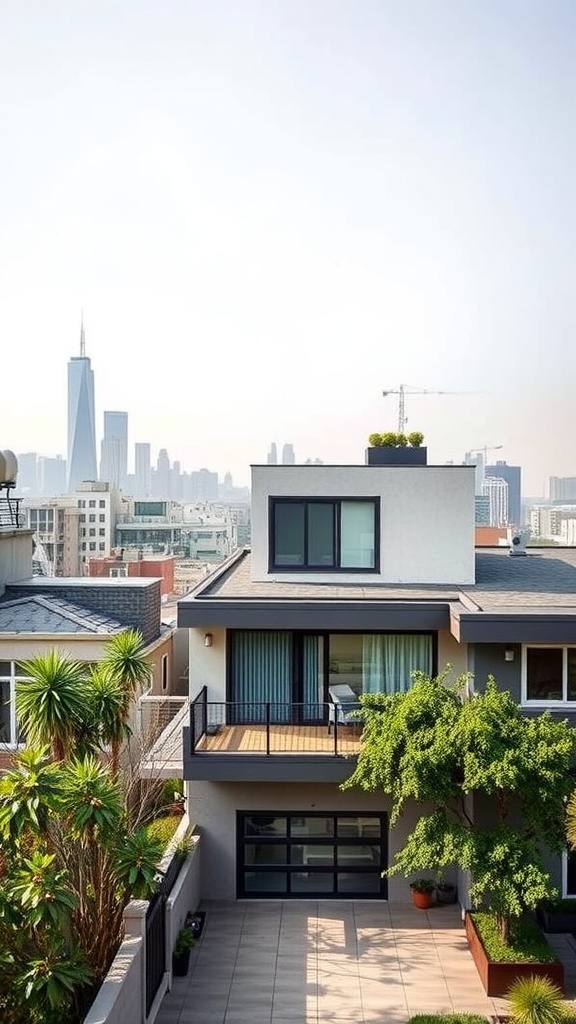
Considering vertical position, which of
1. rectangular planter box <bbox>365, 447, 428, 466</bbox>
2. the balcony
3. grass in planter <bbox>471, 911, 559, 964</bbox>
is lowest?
grass in planter <bbox>471, 911, 559, 964</bbox>

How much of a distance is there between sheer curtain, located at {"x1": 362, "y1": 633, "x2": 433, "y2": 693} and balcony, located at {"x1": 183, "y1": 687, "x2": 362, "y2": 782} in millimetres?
956

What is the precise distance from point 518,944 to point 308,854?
162 inches

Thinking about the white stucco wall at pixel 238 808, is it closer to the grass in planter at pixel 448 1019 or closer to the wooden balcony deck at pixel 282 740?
the wooden balcony deck at pixel 282 740

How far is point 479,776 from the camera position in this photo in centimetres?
1087

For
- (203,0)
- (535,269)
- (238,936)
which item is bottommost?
(238,936)

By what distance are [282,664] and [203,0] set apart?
46.4 feet

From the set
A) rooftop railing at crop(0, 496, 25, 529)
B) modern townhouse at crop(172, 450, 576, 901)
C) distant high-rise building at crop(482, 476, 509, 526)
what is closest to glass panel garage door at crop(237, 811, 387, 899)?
modern townhouse at crop(172, 450, 576, 901)

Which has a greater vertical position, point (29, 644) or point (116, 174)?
point (116, 174)

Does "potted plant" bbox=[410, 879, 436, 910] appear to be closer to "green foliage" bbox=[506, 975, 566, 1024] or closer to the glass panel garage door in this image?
the glass panel garage door

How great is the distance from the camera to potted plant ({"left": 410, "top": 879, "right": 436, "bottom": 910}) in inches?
548

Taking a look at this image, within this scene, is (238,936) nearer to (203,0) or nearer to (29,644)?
(29,644)

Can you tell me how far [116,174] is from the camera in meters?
23.5

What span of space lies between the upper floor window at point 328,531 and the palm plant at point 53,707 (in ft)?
18.7

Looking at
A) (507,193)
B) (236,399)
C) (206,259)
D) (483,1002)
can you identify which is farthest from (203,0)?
(236,399)
